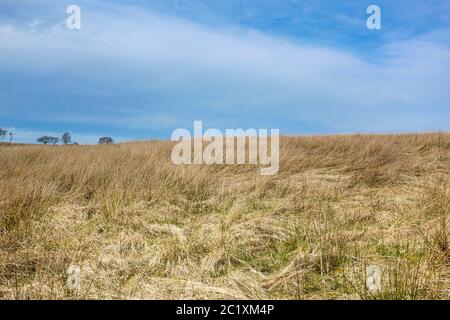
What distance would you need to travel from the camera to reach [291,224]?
4746mm

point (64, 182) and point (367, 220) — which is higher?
point (64, 182)

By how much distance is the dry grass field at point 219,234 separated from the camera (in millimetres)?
3084

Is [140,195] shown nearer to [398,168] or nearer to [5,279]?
[5,279]

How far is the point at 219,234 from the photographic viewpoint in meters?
4.29

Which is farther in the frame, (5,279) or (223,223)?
(223,223)

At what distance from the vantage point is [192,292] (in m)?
3.05

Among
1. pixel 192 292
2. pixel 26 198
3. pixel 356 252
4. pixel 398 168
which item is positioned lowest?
pixel 192 292

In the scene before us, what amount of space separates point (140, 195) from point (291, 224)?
8.91 feet

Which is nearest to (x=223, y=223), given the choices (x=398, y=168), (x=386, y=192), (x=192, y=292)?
(x=192, y=292)

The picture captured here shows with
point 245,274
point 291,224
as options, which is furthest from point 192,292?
point 291,224

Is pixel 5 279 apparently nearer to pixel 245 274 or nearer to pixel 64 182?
pixel 245 274

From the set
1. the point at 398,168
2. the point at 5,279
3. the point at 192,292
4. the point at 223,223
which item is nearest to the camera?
the point at 192,292

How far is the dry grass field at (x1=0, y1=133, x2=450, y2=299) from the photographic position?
308cm
